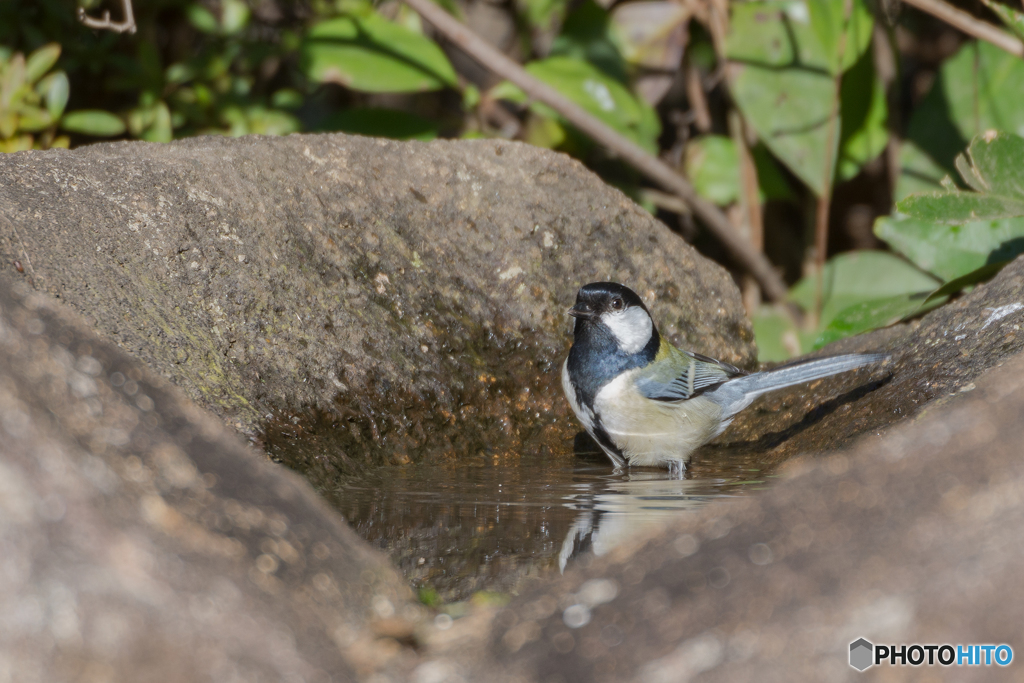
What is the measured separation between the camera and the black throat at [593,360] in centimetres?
288

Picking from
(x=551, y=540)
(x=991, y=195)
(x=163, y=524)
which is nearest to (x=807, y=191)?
(x=991, y=195)

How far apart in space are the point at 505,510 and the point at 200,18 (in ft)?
11.1

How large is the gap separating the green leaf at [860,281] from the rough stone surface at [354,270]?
1.45 meters

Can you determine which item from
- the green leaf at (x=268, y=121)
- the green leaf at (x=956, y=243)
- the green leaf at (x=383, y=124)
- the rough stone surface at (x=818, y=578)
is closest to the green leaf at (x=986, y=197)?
the green leaf at (x=956, y=243)

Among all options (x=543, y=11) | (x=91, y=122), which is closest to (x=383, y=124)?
(x=543, y=11)

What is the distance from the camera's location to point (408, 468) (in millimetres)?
2734

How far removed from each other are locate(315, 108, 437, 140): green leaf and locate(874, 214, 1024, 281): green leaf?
233cm

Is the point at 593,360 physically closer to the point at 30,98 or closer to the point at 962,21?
the point at 962,21

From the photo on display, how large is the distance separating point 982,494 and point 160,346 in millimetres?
1962

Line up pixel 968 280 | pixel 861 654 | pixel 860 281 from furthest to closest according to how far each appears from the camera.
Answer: pixel 860 281
pixel 968 280
pixel 861 654

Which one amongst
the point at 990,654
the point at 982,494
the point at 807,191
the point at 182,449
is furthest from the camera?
the point at 807,191

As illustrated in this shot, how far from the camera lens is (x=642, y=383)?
2.97 meters

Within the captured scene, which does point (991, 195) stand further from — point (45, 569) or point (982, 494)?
point (45, 569)

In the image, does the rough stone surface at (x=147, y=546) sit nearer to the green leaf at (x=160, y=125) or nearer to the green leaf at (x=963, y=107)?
the green leaf at (x=160, y=125)
